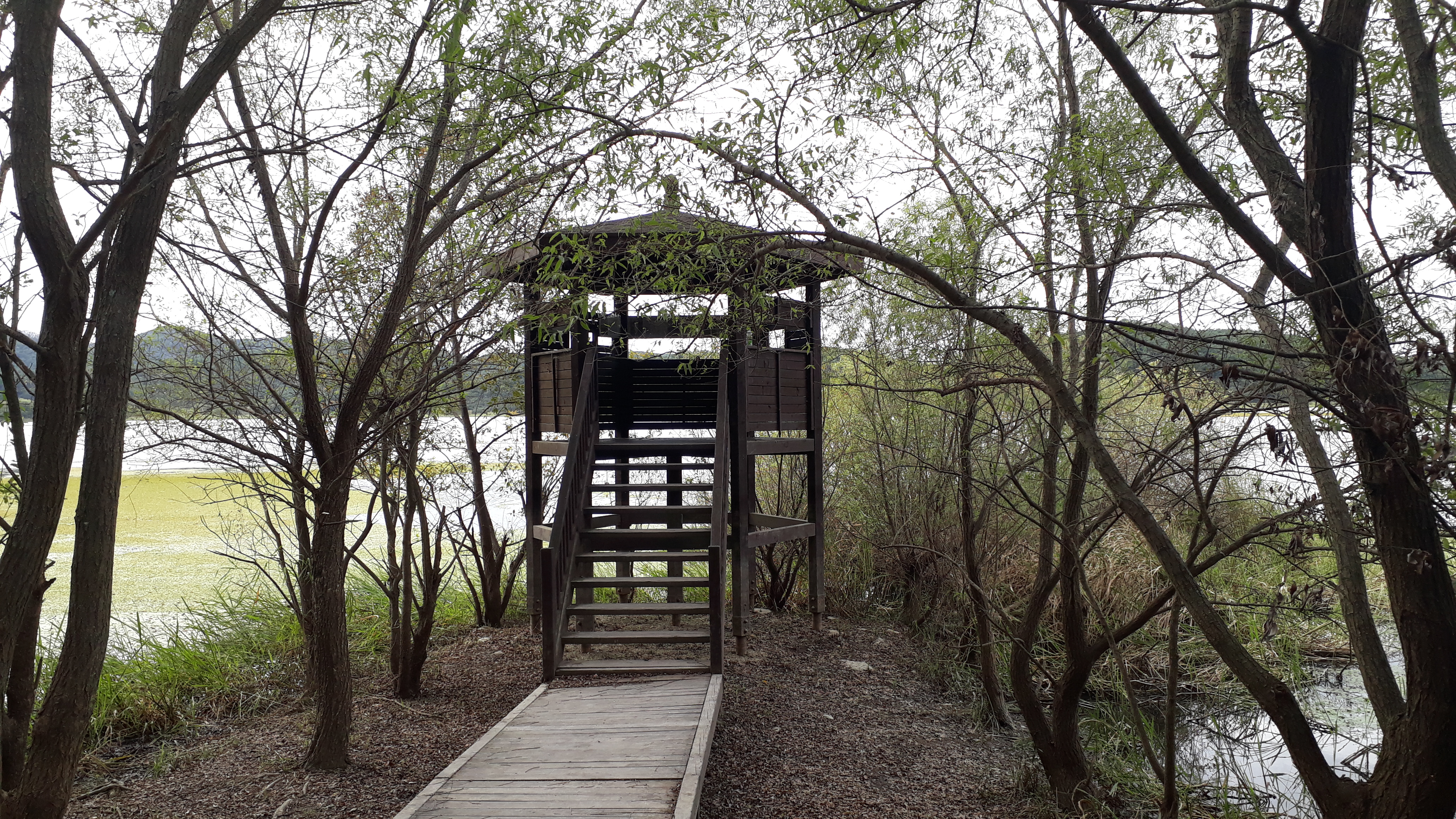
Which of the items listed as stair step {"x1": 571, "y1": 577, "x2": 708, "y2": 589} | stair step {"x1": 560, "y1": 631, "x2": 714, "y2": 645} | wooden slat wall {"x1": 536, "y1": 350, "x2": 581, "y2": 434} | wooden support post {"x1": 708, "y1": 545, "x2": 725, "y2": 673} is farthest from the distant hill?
wooden support post {"x1": 708, "y1": 545, "x2": 725, "y2": 673}

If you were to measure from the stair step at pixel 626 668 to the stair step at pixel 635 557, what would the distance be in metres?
0.67

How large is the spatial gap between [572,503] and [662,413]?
194 centimetres

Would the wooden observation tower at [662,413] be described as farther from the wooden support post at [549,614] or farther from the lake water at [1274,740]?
the lake water at [1274,740]

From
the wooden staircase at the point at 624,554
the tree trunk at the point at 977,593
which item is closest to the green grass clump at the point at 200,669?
the wooden staircase at the point at 624,554

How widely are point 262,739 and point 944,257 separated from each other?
482 cm

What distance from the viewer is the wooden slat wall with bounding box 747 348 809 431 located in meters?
7.48

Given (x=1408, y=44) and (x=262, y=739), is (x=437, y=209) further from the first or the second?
(x=1408, y=44)

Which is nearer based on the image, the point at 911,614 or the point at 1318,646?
the point at 1318,646

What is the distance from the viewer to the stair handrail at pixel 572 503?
5688mm

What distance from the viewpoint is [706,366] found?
269 inches

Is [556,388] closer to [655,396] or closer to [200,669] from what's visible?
[655,396]

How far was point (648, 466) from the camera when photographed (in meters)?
7.14

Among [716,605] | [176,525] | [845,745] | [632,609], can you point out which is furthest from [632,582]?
[176,525]

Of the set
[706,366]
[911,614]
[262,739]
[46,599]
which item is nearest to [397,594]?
[262,739]
